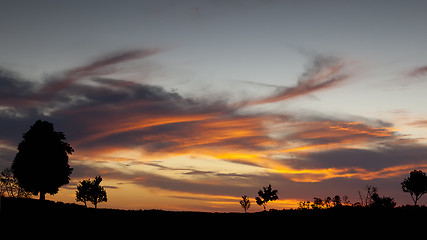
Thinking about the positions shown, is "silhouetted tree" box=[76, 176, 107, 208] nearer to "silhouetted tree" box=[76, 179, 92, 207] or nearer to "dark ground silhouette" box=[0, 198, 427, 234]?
"silhouetted tree" box=[76, 179, 92, 207]

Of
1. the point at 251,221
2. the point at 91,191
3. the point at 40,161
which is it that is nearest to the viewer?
the point at 251,221

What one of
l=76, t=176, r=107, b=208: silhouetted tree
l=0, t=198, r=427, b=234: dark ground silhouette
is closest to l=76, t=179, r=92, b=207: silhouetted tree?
l=76, t=176, r=107, b=208: silhouetted tree

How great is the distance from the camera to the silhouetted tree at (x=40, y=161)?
68875 mm

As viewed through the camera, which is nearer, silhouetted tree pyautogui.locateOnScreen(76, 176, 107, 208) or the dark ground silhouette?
the dark ground silhouette

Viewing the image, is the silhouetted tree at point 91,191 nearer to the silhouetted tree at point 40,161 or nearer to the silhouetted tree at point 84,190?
the silhouetted tree at point 84,190

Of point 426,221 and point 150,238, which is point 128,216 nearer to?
point 150,238

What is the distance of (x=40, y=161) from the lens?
68.9m

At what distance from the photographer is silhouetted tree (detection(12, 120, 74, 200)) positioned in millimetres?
68875

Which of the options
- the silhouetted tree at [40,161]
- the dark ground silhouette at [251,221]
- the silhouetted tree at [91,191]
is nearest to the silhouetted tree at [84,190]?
the silhouetted tree at [91,191]

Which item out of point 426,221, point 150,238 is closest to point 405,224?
point 426,221

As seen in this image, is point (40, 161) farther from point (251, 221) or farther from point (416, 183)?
point (416, 183)

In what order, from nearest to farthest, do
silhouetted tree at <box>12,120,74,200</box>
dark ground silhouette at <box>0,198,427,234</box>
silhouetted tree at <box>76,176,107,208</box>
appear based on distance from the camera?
dark ground silhouette at <box>0,198,427,234</box>
silhouetted tree at <box>12,120,74,200</box>
silhouetted tree at <box>76,176,107,208</box>

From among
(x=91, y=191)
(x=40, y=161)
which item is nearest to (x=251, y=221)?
(x=40, y=161)

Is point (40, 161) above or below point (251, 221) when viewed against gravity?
above
